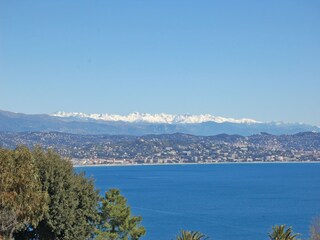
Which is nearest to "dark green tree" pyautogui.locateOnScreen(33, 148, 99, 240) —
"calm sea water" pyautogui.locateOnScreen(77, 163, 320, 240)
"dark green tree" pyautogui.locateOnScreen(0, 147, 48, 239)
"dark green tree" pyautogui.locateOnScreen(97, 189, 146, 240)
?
"dark green tree" pyautogui.locateOnScreen(97, 189, 146, 240)

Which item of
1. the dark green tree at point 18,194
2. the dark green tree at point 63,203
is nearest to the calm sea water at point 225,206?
the dark green tree at point 63,203

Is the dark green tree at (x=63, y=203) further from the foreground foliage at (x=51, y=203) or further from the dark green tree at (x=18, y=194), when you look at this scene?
the dark green tree at (x=18, y=194)

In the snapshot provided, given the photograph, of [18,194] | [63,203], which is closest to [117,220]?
[63,203]

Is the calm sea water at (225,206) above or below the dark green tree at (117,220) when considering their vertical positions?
below

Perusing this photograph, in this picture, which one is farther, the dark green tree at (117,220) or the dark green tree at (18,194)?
the dark green tree at (117,220)

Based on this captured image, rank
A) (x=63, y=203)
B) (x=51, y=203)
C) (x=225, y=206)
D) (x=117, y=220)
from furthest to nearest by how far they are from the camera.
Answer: (x=225, y=206) → (x=117, y=220) → (x=63, y=203) → (x=51, y=203)

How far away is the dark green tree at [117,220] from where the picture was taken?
93.6 ft

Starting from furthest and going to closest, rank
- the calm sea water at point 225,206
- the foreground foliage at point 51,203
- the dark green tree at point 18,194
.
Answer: the calm sea water at point 225,206, the foreground foliage at point 51,203, the dark green tree at point 18,194

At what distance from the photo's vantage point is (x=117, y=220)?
2867 cm

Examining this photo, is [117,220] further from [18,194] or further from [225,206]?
[225,206]

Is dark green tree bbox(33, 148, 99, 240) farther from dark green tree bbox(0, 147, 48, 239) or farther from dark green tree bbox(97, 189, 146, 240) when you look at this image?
dark green tree bbox(0, 147, 48, 239)

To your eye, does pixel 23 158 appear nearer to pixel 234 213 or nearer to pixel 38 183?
pixel 38 183

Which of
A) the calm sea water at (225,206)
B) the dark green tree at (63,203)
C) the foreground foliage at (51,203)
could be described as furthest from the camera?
the calm sea water at (225,206)

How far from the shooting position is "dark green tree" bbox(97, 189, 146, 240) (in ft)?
93.6
